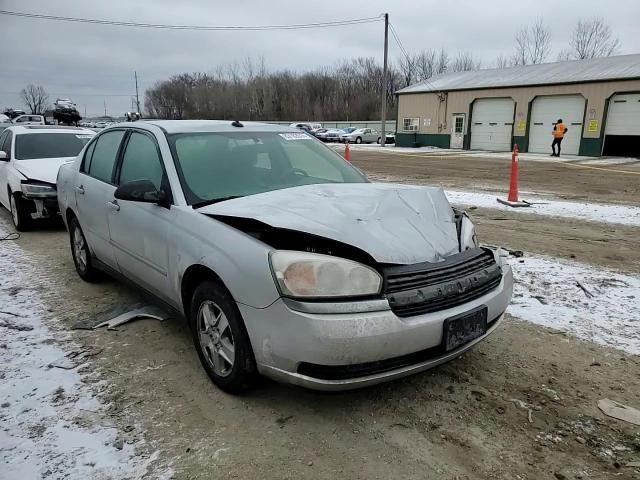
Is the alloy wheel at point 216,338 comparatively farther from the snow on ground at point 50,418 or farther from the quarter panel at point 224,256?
the snow on ground at point 50,418

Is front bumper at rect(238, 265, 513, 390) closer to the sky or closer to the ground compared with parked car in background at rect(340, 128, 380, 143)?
closer to the ground

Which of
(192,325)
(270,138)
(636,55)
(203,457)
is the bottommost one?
(203,457)

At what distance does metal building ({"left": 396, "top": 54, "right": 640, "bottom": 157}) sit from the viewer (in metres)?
24.5

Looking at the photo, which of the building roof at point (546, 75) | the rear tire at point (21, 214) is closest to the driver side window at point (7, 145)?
the rear tire at point (21, 214)

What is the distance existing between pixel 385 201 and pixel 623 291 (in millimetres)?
3019

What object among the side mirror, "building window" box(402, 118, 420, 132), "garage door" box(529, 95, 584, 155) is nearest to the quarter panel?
the side mirror

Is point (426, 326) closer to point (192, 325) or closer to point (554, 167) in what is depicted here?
point (192, 325)

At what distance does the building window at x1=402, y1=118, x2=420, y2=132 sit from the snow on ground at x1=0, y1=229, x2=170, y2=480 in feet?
109

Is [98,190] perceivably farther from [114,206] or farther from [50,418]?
[50,418]

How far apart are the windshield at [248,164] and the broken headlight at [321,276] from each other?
1018 millimetres

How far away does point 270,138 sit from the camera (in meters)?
4.03

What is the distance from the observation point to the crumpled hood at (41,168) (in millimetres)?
7285

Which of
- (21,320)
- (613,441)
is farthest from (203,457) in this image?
(21,320)

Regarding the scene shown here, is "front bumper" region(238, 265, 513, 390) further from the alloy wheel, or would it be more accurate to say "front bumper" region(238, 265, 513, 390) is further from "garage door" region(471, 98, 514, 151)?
"garage door" region(471, 98, 514, 151)
